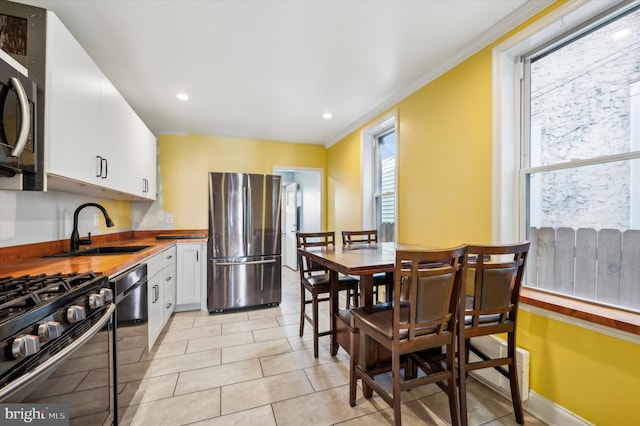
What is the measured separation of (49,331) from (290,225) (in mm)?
5245

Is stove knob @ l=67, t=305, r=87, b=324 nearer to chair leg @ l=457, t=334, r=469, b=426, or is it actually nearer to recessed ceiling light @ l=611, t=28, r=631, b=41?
chair leg @ l=457, t=334, r=469, b=426

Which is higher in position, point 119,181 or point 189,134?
point 189,134

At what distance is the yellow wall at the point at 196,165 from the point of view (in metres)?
4.09

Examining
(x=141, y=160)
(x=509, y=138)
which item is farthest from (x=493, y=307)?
(x=141, y=160)

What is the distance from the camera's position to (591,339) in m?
1.38

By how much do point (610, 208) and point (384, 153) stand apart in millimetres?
2422

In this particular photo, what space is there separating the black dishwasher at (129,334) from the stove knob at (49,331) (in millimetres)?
579

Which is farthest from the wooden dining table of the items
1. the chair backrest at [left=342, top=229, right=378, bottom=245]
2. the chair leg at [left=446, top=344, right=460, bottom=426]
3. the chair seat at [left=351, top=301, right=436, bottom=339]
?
the chair backrest at [left=342, top=229, right=378, bottom=245]

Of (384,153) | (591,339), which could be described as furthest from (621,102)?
(384,153)

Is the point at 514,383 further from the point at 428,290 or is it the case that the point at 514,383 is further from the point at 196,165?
the point at 196,165

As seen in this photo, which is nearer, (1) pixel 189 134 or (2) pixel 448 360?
(2) pixel 448 360

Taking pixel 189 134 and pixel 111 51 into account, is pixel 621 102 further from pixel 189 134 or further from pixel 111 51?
pixel 189 134

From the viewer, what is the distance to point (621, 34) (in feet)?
4.81

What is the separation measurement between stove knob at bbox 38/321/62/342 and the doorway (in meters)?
3.92
